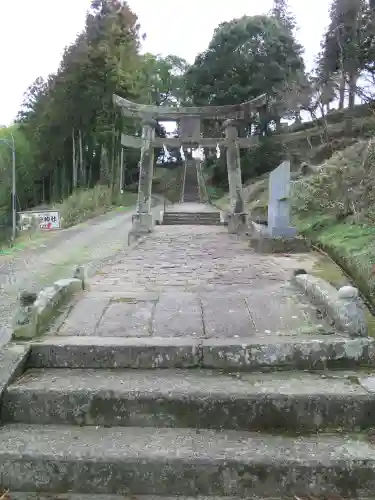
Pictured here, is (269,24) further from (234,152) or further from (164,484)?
(164,484)

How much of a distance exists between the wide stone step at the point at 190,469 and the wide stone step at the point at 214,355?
0.63 meters

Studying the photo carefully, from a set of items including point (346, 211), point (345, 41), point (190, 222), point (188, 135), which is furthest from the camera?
point (345, 41)

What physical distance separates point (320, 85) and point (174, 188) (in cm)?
1675

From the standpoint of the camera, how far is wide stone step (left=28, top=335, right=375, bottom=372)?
290cm

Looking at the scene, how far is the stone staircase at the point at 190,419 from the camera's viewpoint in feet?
7.32

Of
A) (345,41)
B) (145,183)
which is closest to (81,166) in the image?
(145,183)

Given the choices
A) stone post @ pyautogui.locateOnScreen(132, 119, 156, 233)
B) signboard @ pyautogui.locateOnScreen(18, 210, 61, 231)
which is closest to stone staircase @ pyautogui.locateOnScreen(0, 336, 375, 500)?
stone post @ pyautogui.locateOnScreen(132, 119, 156, 233)

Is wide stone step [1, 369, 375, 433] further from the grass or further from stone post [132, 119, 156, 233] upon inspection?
the grass

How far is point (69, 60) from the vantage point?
87.9 ft

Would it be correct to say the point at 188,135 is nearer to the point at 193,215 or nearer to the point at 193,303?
the point at 193,215

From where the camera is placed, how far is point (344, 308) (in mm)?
3176

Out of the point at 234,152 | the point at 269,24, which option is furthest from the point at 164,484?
the point at 269,24

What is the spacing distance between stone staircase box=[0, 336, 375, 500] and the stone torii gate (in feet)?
34.6

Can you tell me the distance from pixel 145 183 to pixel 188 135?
256 centimetres
